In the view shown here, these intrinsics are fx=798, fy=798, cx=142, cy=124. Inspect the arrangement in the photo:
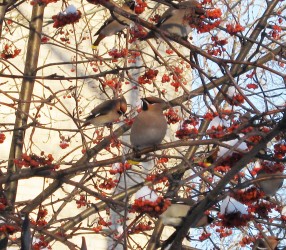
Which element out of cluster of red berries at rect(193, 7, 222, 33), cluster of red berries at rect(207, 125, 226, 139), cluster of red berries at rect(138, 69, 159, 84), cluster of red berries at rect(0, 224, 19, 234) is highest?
cluster of red berries at rect(138, 69, 159, 84)

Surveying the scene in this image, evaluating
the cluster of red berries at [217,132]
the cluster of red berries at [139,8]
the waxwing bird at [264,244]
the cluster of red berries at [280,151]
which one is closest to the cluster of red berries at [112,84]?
the cluster of red berries at [139,8]

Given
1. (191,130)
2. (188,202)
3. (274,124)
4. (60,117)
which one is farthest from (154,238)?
(60,117)

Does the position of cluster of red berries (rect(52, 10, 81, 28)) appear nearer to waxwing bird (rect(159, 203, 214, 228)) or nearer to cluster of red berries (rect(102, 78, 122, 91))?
cluster of red berries (rect(102, 78, 122, 91))

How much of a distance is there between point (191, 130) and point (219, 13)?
1.99 ft

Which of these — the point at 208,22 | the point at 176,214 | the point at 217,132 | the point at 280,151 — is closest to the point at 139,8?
the point at 208,22

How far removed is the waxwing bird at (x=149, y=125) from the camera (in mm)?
4434

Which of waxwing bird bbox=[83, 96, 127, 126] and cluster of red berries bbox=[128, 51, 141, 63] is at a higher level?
cluster of red berries bbox=[128, 51, 141, 63]

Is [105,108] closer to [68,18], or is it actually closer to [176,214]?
[176,214]

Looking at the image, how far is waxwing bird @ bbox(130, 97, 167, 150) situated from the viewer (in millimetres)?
4434

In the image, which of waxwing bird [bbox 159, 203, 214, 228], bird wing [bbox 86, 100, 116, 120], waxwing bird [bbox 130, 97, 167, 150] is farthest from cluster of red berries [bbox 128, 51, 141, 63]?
waxwing bird [bbox 159, 203, 214, 228]

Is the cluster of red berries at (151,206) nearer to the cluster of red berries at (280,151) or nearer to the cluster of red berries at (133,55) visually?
the cluster of red berries at (280,151)

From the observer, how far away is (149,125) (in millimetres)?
4469

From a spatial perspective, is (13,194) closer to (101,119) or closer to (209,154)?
(101,119)

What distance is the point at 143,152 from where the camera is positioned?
3725mm
